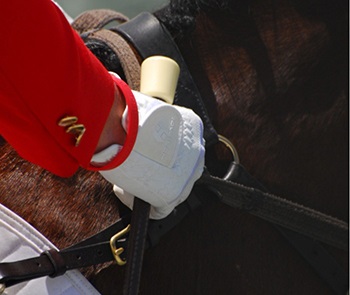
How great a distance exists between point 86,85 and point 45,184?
0.87ft

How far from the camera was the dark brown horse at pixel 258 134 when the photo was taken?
47.9 inches

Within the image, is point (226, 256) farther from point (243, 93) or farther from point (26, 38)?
point (26, 38)

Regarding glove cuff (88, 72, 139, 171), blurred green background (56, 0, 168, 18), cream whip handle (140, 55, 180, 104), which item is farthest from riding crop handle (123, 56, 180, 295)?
blurred green background (56, 0, 168, 18)

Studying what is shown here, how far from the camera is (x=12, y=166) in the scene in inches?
45.6

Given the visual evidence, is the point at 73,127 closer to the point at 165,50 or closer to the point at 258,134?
the point at 165,50

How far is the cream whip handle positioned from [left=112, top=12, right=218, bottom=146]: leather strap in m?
0.05

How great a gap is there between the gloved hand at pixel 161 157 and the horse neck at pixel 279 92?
17cm

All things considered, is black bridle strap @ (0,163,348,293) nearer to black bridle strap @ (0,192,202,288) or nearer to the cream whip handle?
black bridle strap @ (0,192,202,288)

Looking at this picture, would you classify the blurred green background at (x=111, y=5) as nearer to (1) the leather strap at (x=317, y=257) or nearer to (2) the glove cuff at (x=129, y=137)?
(1) the leather strap at (x=317, y=257)

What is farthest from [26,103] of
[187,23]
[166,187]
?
[187,23]

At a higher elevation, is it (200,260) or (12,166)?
(12,166)

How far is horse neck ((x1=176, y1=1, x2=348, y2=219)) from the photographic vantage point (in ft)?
4.15

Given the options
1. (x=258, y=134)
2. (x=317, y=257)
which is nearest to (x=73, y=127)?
(x=258, y=134)

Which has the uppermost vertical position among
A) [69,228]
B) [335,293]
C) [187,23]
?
[187,23]
